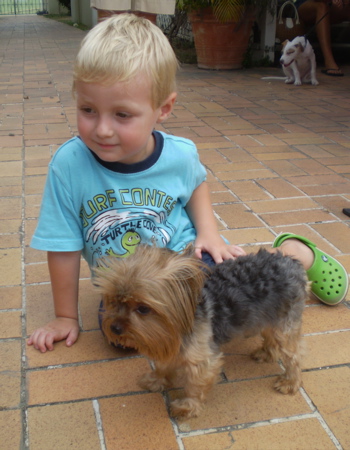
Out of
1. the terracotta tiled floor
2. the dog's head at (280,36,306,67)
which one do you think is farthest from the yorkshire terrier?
the dog's head at (280,36,306,67)

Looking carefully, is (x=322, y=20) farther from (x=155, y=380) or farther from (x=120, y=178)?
(x=155, y=380)

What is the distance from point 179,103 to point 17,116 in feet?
6.64

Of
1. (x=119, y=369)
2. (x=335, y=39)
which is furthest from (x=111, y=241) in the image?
(x=335, y=39)

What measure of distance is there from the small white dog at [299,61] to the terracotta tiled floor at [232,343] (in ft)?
3.26

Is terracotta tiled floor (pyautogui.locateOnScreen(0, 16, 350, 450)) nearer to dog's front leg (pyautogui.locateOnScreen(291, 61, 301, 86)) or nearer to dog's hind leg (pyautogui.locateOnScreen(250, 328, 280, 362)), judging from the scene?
dog's hind leg (pyautogui.locateOnScreen(250, 328, 280, 362))

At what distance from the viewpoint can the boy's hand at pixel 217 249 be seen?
252 cm

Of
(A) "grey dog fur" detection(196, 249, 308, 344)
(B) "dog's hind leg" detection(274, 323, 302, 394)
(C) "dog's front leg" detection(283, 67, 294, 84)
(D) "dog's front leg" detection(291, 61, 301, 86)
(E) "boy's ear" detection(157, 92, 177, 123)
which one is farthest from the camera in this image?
(C) "dog's front leg" detection(283, 67, 294, 84)

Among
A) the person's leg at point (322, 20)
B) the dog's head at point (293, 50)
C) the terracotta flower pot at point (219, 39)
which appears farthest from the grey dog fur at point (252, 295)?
the person's leg at point (322, 20)

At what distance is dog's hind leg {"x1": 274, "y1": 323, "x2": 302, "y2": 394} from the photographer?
2.14 m

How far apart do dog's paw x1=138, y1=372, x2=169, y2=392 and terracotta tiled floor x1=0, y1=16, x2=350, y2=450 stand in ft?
0.14

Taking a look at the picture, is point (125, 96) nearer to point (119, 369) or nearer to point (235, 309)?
point (235, 309)

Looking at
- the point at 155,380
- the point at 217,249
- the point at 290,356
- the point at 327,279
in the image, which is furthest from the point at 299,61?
the point at 155,380

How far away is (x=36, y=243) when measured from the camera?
7.68ft

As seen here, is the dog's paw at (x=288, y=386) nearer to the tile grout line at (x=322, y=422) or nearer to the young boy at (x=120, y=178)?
the tile grout line at (x=322, y=422)
